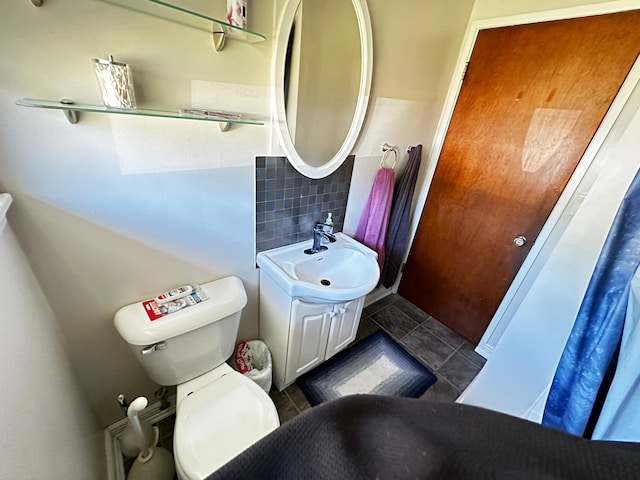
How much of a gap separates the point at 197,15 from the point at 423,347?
2205 mm

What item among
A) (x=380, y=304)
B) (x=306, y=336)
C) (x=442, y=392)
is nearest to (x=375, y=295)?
(x=380, y=304)

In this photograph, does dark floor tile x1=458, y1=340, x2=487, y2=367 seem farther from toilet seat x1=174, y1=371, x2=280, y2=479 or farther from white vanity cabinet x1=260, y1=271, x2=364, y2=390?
toilet seat x1=174, y1=371, x2=280, y2=479

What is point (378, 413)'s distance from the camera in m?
0.40

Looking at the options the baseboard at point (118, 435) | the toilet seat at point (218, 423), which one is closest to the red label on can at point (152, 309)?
the toilet seat at point (218, 423)

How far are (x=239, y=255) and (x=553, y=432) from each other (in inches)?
47.0

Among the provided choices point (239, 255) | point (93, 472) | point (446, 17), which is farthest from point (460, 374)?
point (446, 17)

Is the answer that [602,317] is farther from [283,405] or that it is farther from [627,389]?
[283,405]

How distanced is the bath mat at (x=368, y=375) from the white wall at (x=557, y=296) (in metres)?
0.42

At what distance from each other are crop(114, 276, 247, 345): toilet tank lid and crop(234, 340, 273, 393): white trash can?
0.43 m

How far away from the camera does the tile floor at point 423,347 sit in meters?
1.52

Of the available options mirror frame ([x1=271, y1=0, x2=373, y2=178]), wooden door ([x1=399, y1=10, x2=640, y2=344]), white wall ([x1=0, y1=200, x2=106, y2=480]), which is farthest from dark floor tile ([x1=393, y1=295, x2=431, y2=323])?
white wall ([x1=0, y1=200, x2=106, y2=480])

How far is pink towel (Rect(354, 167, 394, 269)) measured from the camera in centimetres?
163

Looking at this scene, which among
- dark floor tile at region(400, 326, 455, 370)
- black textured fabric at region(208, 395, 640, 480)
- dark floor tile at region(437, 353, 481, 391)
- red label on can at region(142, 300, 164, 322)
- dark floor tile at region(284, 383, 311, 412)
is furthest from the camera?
dark floor tile at region(400, 326, 455, 370)

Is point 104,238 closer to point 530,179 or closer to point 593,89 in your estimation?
point 530,179
